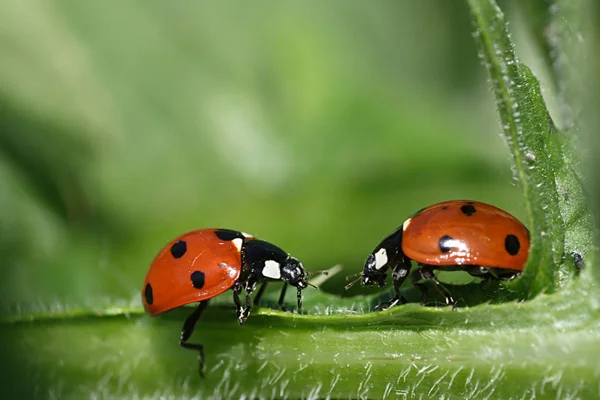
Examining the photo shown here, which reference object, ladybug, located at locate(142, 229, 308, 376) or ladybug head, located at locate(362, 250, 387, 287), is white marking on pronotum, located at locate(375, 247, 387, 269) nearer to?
ladybug head, located at locate(362, 250, 387, 287)


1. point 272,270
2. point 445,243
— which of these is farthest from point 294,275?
point 445,243

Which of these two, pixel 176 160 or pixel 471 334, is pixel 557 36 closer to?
pixel 471 334

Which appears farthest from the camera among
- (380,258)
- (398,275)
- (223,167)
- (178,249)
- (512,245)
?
(223,167)

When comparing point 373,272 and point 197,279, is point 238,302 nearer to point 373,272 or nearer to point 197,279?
point 197,279

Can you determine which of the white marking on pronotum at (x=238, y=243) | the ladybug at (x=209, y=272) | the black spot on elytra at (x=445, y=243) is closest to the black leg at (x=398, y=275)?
the black spot on elytra at (x=445, y=243)

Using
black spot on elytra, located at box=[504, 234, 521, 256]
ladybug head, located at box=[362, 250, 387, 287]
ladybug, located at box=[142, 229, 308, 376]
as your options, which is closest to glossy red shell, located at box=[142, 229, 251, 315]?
ladybug, located at box=[142, 229, 308, 376]

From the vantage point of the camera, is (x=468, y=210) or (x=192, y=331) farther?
(x=192, y=331)

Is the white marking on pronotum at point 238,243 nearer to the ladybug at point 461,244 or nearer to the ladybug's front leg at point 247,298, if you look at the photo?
the ladybug's front leg at point 247,298
